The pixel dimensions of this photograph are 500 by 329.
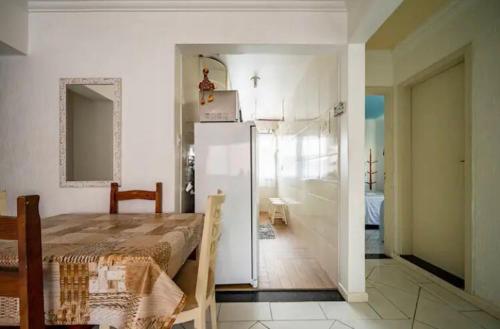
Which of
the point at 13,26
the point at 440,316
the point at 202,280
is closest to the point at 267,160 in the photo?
the point at 440,316

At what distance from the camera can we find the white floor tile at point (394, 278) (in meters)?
2.49

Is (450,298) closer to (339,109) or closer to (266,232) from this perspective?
(339,109)

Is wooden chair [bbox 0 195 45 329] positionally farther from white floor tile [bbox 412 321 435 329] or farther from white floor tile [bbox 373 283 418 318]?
white floor tile [bbox 373 283 418 318]

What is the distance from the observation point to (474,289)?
7.10 feet

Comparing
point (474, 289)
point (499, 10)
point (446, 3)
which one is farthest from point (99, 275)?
point (446, 3)

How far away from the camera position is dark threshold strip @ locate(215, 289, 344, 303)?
2.25 meters

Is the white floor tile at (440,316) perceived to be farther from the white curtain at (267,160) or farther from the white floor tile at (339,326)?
the white curtain at (267,160)

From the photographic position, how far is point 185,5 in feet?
7.21

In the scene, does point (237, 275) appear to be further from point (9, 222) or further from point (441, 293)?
point (9, 222)

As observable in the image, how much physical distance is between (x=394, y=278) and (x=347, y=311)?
96cm

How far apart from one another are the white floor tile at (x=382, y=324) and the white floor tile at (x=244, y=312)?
2.08 feet

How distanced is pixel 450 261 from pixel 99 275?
3.21m

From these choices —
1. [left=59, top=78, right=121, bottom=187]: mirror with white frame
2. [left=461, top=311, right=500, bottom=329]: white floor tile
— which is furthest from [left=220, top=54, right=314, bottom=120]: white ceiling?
[left=461, top=311, right=500, bottom=329]: white floor tile

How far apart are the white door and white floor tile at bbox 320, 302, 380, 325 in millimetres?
1263
